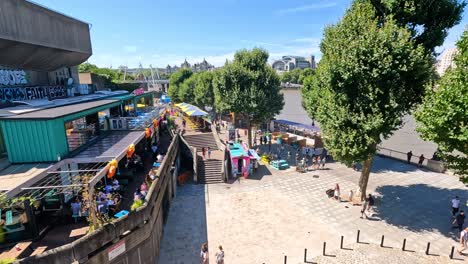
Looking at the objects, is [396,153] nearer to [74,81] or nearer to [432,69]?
[432,69]

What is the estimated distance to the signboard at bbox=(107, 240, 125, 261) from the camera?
909 cm

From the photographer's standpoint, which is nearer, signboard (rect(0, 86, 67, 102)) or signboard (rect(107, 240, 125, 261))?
signboard (rect(107, 240, 125, 261))

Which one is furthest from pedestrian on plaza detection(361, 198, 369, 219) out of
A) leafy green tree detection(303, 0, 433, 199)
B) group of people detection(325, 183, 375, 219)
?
leafy green tree detection(303, 0, 433, 199)

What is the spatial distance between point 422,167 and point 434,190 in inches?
209

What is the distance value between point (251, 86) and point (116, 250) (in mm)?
20894

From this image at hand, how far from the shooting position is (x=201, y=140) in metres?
27.3

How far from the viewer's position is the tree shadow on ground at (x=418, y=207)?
14.1m

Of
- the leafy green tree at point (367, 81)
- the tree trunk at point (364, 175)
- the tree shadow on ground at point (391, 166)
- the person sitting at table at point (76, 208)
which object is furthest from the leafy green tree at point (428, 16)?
the person sitting at table at point (76, 208)

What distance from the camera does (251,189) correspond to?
1972cm

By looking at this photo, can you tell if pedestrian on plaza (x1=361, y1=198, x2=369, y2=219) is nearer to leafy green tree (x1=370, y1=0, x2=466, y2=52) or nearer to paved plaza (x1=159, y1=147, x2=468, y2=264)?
paved plaza (x1=159, y1=147, x2=468, y2=264)

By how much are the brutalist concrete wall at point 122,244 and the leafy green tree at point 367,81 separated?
36.2 feet

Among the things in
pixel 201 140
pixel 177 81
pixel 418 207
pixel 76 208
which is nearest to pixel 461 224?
pixel 418 207

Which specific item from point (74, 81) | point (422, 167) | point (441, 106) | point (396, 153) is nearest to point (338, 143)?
point (441, 106)

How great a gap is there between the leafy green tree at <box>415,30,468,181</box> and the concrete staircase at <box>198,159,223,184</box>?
14.9 meters
